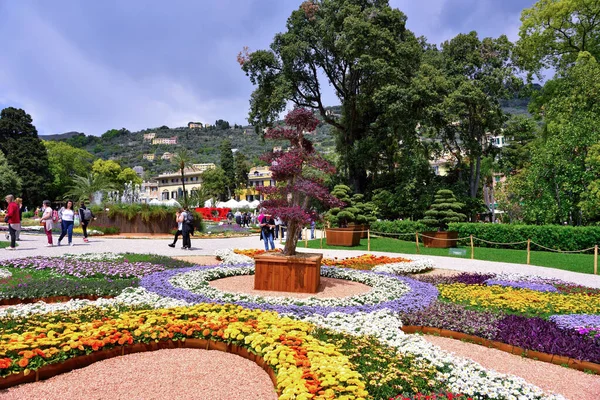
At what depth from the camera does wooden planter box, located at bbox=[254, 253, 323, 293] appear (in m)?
8.32

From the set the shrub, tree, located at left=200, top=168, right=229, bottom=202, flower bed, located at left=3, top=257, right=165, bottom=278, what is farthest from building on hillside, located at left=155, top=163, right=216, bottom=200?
flower bed, located at left=3, top=257, right=165, bottom=278

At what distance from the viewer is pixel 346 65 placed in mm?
30766

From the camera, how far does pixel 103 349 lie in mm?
4523

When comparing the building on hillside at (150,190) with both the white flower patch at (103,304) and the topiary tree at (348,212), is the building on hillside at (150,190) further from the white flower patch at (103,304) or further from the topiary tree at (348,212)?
the white flower patch at (103,304)

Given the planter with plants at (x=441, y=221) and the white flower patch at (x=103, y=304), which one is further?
the planter with plants at (x=441, y=221)

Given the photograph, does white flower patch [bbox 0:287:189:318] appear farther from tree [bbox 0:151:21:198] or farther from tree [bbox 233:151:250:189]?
tree [bbox 233:151:250:189]

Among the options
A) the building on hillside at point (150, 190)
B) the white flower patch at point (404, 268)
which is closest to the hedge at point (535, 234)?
the white flower patch at point (404, 268)

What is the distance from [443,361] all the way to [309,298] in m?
3.32

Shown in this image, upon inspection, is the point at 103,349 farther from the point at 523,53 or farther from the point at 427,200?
the point at 523,53

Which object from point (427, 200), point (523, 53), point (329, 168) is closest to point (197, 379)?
point (329, 168)

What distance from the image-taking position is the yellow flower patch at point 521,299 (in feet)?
24.3

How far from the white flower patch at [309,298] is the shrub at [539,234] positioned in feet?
43.2

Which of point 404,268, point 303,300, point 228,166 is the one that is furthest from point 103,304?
point 228,166

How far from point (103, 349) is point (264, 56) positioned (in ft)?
93.5
